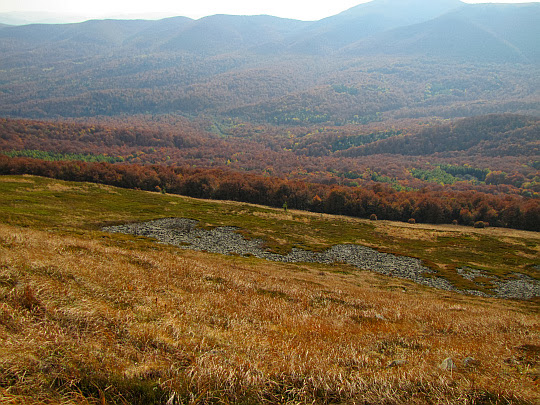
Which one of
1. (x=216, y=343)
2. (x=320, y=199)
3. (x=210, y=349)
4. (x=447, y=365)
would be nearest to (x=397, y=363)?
(x=447, y=365)

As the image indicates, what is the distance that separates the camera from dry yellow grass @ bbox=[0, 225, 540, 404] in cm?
490

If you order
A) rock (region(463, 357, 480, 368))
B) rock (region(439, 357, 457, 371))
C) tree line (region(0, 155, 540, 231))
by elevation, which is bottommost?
tree line (region(0, 155, 540, 231))

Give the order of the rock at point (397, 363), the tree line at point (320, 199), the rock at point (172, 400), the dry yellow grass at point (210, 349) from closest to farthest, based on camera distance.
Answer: the rock at point (172, 400)
the dry yellow grass at point (210, 349)
the rock at point (397, 363)
the tree line at point (320, 199)

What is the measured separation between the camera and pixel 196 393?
16.3ft

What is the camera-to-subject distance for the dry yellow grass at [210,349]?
4.90 metres

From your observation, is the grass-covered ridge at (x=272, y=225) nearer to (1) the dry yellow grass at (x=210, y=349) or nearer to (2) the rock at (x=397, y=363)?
(1) the dry yellow grass at (x=210, y=349)

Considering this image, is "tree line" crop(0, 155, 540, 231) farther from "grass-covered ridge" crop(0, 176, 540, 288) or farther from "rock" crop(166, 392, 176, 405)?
"rock" crop(166, 392, 176, 405)

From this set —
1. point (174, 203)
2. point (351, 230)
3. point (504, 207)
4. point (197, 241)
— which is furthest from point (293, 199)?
point (504, 207)

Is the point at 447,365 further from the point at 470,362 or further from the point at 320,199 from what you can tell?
the point at 320,199

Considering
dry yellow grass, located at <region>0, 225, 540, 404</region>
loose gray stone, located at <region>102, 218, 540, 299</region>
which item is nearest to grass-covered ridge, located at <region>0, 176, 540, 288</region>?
loose gray stone, located at <region>102, 218, 540, 299</region>

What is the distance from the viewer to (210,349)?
7.04 meters

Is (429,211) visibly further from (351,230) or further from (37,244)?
(37,244)

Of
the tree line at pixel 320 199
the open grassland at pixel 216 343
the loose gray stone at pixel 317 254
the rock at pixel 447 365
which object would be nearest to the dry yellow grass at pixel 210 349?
the open grassland at pixel 216 343

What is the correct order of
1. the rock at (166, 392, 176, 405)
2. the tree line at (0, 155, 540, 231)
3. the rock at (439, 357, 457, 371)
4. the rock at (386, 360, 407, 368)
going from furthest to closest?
1. the tree line at (0, 155, 540, 231)
2. the rock at (386, 360, 407, 368)
3. the rock at (439, 357, 457, 371)
4. the rock at (166, 392, 176, 405)
